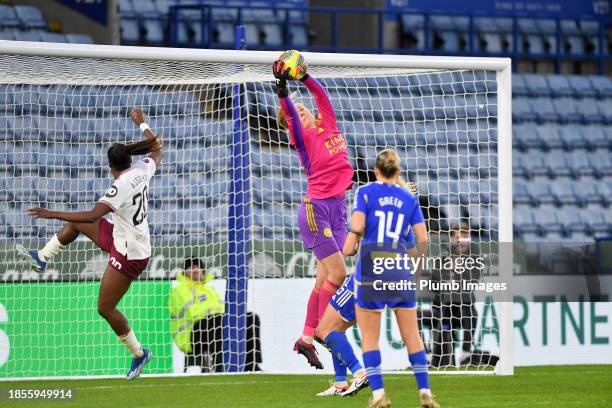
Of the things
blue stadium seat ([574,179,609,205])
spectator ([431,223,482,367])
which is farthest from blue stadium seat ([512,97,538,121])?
spectator ([431,223,482,367])

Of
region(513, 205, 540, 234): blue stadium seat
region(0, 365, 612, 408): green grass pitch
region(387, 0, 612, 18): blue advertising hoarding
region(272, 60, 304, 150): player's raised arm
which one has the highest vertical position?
region(387, 0, 612, 18): blue advertising hoarding

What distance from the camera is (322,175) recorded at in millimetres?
8617

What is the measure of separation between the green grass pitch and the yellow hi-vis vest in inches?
36.0

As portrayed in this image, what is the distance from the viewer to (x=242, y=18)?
1761 cm

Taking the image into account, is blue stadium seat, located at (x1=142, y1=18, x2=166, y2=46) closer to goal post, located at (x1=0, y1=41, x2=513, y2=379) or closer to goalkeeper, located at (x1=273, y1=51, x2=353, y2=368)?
goal post, located at (x1=0, y1=41, x2=513, y2=379)

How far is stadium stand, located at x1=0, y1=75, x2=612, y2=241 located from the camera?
1142 centimetres

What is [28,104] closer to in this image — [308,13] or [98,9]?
[98,9]

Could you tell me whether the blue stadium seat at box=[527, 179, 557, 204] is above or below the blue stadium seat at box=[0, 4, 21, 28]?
below

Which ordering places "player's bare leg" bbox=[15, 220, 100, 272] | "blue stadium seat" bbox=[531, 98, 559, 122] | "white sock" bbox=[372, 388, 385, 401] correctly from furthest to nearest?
"blue stadium seat" bbox=[531, 98, 559, 122]
"player's bare leg" bbox=[15, 220, 100, 272]
"white sock" bbox=[372, 388, 385, 401]

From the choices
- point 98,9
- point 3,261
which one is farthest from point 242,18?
point 3,261

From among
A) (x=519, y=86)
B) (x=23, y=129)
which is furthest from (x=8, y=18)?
(x=519, y=86)

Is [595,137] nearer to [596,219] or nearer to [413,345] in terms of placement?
[596,219]

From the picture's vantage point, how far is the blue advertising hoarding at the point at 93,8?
16781mm

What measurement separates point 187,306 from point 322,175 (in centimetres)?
292
